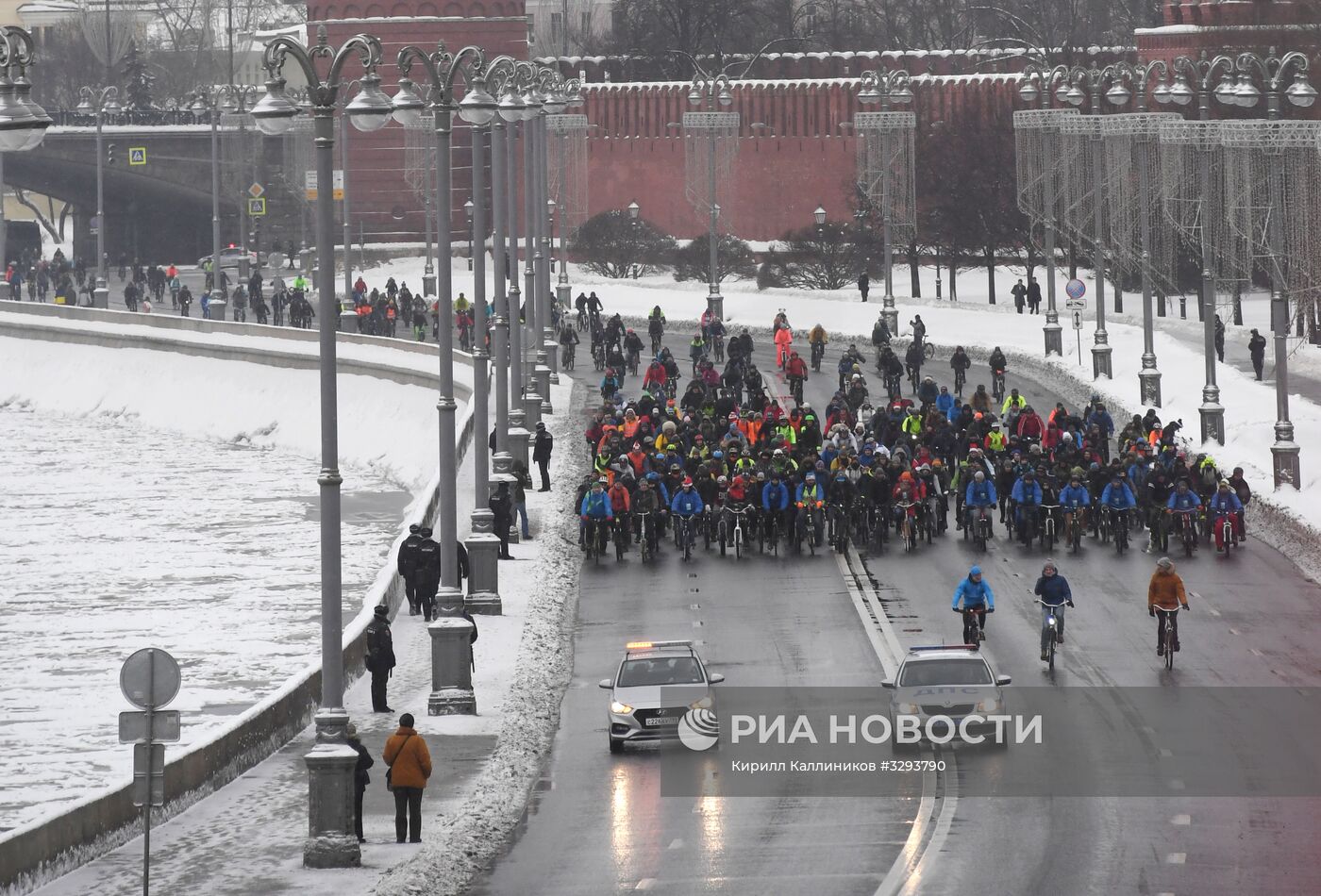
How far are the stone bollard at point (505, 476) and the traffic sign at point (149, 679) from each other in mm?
16985

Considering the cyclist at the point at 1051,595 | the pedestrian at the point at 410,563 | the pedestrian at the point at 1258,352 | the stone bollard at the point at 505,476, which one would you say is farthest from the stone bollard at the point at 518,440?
the pedestrian at the point at 1258,352

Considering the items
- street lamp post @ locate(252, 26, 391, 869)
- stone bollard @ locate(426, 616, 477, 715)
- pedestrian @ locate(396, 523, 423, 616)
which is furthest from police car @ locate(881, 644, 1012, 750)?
pedestrian @ locate(396, 523, 423, 616)

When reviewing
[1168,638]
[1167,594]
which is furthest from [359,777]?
[1168,638]

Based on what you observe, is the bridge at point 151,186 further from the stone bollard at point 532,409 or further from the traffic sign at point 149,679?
the traffic sign at point 149,679

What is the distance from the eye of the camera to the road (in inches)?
661

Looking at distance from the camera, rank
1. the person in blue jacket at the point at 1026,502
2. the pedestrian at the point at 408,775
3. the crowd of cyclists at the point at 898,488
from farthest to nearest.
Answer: the crowd of cyclists at the point at 898,488, the person in blue jacket at the point at 1026,502, the pedestrian at the point at 408,775

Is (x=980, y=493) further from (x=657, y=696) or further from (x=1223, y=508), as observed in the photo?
(x=657, y=696)

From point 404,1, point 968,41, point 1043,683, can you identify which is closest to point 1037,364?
point 1043,683

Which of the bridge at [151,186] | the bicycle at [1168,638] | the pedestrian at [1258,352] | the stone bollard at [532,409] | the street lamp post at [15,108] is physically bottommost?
the bicycle at [1168,638]

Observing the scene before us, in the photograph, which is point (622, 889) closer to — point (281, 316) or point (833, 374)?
point (833, 374)

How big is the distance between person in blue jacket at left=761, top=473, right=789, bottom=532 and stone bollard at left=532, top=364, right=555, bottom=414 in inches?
575

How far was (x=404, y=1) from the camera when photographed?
9000 cm

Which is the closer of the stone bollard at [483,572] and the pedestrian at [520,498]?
the stone bollard at [483,572]

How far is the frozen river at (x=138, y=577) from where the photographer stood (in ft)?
88.0
